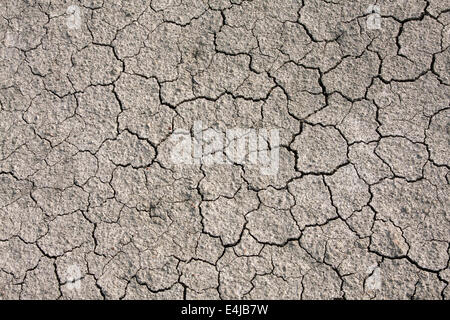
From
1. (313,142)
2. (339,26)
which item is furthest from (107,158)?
(339,26)

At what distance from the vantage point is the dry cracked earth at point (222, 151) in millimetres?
2559

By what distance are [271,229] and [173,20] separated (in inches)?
62.8

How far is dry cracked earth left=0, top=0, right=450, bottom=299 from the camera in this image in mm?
2559

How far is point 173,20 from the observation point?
2.96m

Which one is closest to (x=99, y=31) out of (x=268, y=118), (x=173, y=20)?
(x=173, y=20)

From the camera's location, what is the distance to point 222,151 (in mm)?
2730

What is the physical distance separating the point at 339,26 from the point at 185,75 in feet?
3.59

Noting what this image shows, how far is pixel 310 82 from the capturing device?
278 centimetres

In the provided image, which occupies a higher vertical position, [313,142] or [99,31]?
[99,31]

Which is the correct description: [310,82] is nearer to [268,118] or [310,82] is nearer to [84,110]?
[268,118]

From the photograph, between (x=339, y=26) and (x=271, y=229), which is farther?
(x=339, y=26)
